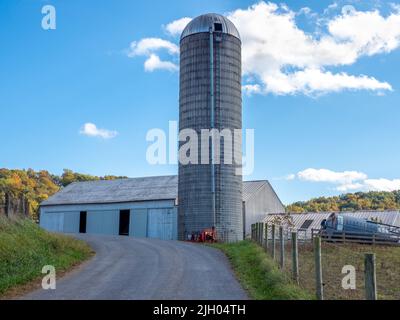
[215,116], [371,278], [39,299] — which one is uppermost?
[215,116]

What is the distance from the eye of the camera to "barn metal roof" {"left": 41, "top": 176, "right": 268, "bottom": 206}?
41.8m

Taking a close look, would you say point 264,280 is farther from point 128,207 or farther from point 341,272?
point 128,207

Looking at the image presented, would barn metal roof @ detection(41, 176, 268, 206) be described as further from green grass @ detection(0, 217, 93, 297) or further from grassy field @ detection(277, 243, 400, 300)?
green grass @ detection(0, 217, 93, 297)

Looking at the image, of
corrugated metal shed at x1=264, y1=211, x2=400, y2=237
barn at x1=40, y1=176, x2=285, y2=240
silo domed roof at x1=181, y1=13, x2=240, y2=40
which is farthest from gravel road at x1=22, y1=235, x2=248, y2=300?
corrugated metal shed at x1=264, y1=211, x2=400, y2=237

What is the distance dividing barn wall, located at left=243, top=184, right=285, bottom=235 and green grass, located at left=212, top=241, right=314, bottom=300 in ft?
78.6

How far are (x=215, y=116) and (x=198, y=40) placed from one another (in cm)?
515

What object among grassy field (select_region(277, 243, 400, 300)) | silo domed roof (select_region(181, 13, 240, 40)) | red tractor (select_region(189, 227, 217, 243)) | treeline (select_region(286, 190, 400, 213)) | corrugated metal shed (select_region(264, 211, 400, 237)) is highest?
silo domed roof (select_region(181, 13, 240, 40))

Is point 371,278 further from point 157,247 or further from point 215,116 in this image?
point 215,116

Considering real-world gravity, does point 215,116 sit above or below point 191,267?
above

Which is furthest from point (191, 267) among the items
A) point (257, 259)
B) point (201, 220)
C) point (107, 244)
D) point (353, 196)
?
point (353, 196)

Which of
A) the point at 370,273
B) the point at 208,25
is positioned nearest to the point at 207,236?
the point at 208,25

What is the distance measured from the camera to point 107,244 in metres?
24.0

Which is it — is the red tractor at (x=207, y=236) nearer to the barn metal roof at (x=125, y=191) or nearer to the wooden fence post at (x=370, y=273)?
the barn metal roof at (x=125, y=191)
